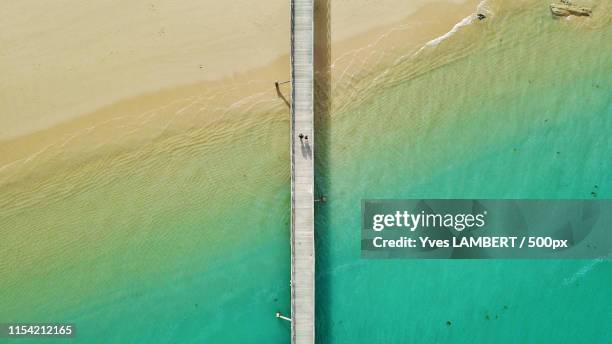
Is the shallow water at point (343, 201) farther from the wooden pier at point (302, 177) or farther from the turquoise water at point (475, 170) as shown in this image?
the wooden pier at point (302, 177)

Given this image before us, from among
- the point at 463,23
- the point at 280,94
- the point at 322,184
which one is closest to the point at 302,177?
the point at 322,184

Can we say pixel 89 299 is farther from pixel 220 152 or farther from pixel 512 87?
pixel 512 87

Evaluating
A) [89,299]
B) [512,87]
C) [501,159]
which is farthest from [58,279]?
[512,87]

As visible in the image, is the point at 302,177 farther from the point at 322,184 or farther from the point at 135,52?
the point at 135,52

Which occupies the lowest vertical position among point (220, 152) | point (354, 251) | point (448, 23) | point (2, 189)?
point (354, 251)

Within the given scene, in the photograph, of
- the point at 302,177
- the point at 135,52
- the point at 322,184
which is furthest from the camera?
the point at 135,52

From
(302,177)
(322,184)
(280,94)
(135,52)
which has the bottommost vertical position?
(322,184)
